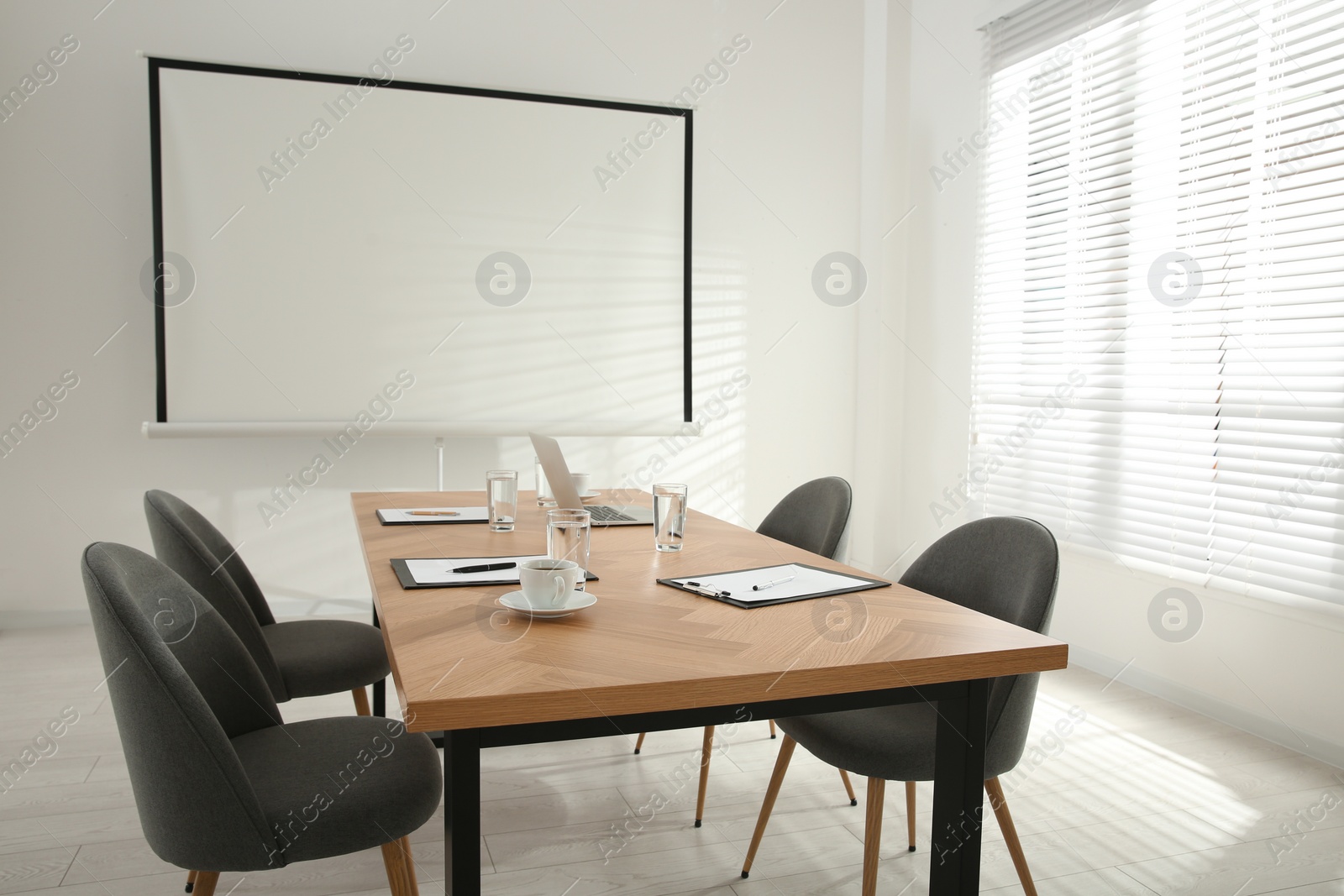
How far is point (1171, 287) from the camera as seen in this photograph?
314 cm

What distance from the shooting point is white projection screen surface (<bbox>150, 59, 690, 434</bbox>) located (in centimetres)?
378

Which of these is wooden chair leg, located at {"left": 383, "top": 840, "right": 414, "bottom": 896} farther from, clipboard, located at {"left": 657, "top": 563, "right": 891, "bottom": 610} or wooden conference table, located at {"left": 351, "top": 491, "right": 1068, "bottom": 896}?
clipboard, located at {"left": 657, "top": 563, "right": 891, "bottom": 610}

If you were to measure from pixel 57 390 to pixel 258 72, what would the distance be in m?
1.60

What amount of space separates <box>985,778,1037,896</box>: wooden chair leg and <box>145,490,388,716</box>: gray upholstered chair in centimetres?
135

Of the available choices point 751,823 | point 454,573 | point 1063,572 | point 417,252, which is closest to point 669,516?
point 454,573

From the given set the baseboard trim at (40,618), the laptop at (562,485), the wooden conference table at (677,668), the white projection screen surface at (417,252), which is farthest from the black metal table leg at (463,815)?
the baseboard trim at (40,618)

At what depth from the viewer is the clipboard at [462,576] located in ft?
4.78

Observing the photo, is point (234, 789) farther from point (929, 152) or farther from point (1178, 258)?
point (929, 152)

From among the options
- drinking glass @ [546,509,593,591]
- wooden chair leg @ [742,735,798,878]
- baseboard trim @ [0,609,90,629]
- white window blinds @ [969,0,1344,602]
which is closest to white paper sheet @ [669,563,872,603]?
drinking glass @ [546,509,593,591]

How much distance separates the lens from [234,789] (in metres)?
1.12

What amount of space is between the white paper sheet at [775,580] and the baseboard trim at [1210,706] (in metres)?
1.34

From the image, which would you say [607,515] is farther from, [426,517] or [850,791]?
[850,791]

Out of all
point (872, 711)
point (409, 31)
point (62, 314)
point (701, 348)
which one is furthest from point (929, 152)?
point (62, 314)

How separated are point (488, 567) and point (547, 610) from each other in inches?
15.6
